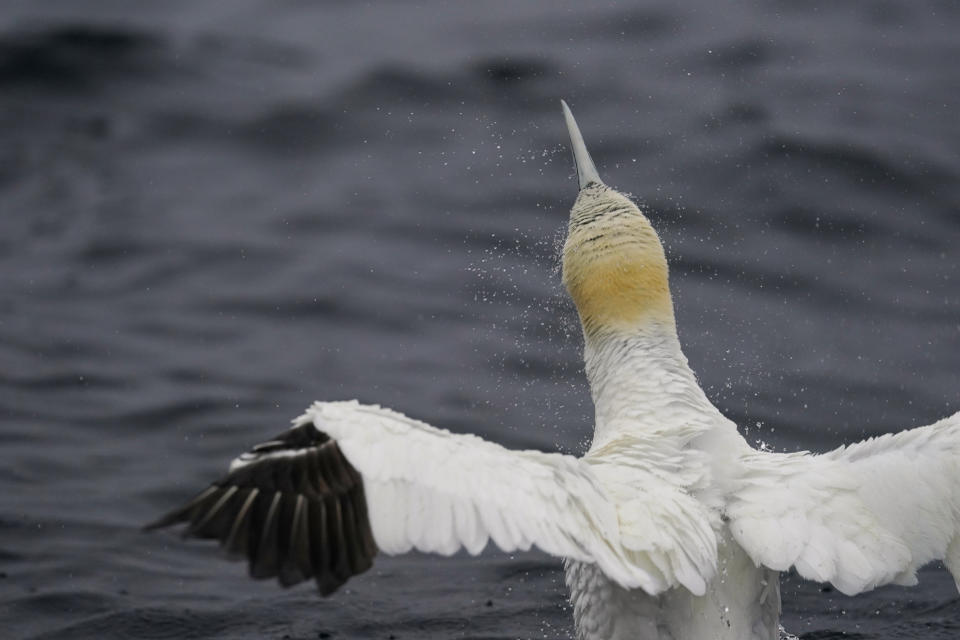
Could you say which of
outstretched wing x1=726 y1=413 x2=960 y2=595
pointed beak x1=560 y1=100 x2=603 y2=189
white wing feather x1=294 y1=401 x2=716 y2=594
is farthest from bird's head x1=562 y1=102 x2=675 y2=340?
white wing feather x1=294 y1=401 x2=716 y2=594

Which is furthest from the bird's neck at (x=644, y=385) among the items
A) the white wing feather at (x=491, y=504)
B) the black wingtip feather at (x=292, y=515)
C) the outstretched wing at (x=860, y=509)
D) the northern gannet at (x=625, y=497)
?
the black wingtip feather at (x=292, y=515)

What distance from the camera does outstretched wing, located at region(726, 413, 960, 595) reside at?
487 centimetres

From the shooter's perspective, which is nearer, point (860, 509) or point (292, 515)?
point (292, 515)

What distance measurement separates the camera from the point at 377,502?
14.0 ft

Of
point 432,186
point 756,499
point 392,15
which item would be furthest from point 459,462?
point 392,15

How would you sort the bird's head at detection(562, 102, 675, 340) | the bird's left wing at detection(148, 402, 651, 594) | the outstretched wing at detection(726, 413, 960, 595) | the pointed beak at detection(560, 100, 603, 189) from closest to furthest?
the bird's left wing at detection(148, 402, 651, 594) → the outstretched wing at detection(726, 413, 960, 595) → the bird's head at detection(562, 102, 675, 340) → the pointed beak at detection(560, 100, 603, 189)

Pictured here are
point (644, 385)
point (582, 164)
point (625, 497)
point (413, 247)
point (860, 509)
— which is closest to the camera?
point (625, 497)

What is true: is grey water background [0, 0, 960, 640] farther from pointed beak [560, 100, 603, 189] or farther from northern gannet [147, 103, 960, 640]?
pointed beak [560, 100, 603, 189]

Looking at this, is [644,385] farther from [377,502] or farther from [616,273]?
[377,502]

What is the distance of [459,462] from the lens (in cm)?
434

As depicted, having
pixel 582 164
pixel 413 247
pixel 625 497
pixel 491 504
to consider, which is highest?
pixel 582 164

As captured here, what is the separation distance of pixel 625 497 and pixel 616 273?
1.40 metres

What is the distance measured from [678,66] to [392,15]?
275 centimetres

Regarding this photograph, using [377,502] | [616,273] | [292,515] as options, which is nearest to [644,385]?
[616,273]
